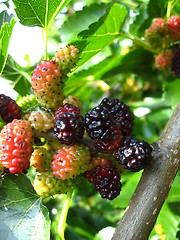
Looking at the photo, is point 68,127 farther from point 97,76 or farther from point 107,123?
point 97,76

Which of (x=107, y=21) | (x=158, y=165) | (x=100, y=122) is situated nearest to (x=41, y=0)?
(x=107, y=21)

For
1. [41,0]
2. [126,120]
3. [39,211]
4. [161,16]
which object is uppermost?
[41,0]

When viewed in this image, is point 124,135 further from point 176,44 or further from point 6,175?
point 176,44

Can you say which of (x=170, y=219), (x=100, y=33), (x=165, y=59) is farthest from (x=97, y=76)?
(x=170, y=219)

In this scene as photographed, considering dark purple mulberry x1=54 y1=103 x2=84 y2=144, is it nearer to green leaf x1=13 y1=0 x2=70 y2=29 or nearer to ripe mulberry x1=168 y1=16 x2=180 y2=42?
green leaf x1=13 y1=0 x2=70 y2=29

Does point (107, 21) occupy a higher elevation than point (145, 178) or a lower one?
higher

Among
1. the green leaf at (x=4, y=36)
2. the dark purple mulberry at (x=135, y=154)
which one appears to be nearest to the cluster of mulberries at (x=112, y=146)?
the dark purple mulberry at (x=135, y=154)
